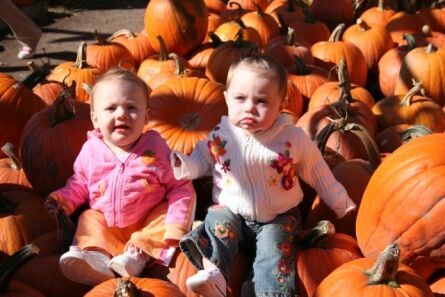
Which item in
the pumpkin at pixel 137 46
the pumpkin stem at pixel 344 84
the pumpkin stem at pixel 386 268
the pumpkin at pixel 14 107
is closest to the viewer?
the pumpkin stem at pixel 386 268

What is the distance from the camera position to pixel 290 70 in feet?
14.5

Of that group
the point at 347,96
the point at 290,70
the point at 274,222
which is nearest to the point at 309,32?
the point at 290,70

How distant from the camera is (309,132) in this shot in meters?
3.41

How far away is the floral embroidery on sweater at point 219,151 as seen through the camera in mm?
2582

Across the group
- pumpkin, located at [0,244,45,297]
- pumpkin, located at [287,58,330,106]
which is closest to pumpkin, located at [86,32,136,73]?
pumpkin, located at [287,58,330,106]

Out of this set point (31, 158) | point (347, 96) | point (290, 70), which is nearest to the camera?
point (31, 158)

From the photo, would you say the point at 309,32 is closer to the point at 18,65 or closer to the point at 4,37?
the point at 18,65

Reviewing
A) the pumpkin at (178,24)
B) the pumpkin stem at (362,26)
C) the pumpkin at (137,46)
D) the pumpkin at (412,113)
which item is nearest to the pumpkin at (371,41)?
the pumpkin stem at (362,26)

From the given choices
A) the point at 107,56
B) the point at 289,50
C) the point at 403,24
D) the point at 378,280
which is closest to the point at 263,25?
the point at 289,50

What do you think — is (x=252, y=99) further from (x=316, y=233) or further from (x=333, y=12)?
(x=333, y=12)

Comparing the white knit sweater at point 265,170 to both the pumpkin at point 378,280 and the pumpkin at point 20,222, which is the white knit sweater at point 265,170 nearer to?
the pumpkin at point 378,280

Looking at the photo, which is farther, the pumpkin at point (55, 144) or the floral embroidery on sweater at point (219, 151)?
the pumpkin at point (55, 144)

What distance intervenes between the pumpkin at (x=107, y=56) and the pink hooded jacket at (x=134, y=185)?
7.34 feet

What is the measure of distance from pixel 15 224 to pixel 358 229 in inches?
61.9
